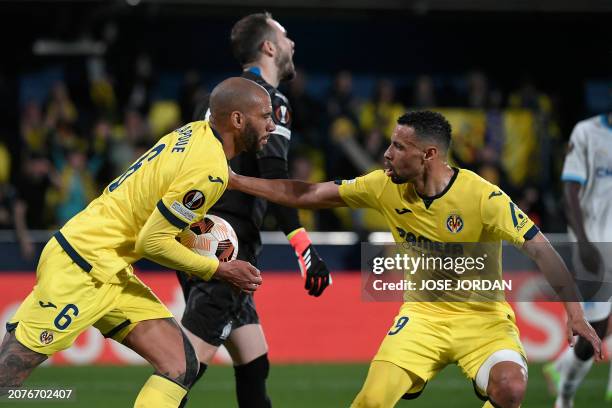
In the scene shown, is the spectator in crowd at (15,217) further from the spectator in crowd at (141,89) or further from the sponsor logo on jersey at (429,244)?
the sponsor logo on jersey at (429,244)

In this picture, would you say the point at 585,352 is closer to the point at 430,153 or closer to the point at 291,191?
the point at 430,153

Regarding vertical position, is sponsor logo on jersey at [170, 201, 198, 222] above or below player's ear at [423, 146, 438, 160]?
below

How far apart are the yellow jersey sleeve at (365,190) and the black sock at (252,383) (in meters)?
1.08

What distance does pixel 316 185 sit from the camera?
19.1 ft

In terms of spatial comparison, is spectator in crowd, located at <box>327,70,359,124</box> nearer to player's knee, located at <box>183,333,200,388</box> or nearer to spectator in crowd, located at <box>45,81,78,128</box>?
spectator in crowd, located at <box>45,81,78,128</box>

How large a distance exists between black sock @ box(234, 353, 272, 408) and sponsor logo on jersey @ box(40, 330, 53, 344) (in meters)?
1.46

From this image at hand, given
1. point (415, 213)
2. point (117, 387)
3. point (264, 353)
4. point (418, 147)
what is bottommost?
point (117, 387)

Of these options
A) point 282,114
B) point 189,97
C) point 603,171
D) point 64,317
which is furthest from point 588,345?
point 189,97

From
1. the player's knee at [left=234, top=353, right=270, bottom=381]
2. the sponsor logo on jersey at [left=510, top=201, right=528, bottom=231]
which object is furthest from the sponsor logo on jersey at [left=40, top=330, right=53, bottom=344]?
the sponsor logo on jersey at [left=510, top=201, right=528, bottom=231]

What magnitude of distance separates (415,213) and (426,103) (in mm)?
9069

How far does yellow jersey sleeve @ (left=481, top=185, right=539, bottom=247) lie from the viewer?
5.36 metres

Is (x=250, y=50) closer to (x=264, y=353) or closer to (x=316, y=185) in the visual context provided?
(x=316, y=185)

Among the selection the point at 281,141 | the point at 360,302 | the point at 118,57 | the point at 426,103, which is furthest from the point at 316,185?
the point at 118,57

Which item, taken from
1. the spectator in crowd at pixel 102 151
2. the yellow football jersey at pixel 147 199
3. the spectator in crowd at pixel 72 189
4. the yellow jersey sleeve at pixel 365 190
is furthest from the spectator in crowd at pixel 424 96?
the yellow football jersey at pixel 147 199
